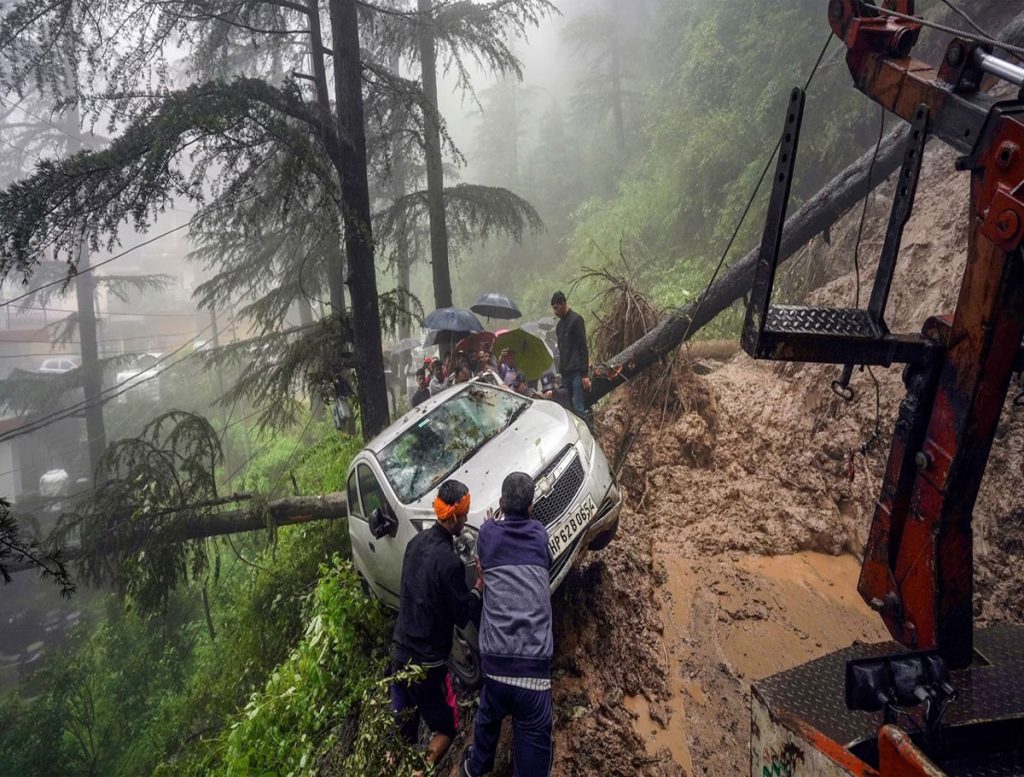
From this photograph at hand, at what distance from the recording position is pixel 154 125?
525 cm

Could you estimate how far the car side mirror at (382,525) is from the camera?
4.50 metres

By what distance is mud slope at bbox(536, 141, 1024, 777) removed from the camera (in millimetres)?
3803

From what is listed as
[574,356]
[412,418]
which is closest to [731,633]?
[412,418]

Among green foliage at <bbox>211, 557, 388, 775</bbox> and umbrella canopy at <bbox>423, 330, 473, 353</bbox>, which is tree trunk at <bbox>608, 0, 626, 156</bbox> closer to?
umbrella canopy at <bbox>423, 330, 473, 353</bbox>

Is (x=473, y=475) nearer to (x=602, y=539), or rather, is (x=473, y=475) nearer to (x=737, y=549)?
(x=602, y=539)

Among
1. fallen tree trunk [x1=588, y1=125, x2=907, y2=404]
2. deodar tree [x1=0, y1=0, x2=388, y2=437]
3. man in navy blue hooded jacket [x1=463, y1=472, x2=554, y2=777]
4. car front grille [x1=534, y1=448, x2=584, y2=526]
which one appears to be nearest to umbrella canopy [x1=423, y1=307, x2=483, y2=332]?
deodar tree [x1=0, y1=0, x2=388, y2=437]

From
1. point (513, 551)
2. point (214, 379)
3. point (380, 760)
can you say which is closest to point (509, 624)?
point (513, 551)

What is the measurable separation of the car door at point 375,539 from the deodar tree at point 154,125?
3197 mm

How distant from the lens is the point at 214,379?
2953 cm

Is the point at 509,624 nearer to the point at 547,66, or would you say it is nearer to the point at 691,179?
the point at 691,179

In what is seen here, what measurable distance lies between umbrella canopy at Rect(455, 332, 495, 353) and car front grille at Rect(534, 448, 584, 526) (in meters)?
4.20

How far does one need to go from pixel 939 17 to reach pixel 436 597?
13.0 meters

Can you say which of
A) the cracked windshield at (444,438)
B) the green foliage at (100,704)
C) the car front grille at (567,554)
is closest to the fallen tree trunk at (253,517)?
the cracked windshield at (444,438)

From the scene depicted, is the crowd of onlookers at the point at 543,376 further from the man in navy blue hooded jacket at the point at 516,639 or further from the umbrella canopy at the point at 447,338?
the man in navy blue hooded jacket at the point at 516,639
